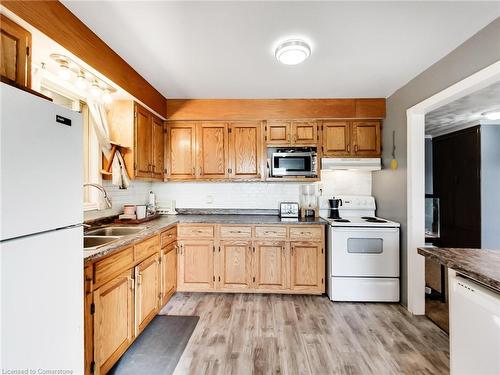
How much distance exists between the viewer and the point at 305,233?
2.82 meters

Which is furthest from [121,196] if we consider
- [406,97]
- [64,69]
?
[406,97]

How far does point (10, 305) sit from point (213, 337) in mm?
1584

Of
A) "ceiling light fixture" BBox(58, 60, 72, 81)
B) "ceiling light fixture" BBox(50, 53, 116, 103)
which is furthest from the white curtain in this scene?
"ceiling light fixture" BBox(58, 60, 72, 81)

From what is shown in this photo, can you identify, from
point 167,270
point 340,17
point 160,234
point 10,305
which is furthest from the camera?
point 167,270

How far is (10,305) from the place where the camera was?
86 cm

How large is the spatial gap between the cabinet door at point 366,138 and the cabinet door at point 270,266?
159 cm

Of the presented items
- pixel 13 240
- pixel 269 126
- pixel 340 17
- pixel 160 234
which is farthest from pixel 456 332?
pixel 269 126

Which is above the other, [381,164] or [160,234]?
[381,164]

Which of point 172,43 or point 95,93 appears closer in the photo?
point 172,43

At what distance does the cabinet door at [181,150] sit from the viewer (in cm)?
317

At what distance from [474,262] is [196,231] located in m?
2.44

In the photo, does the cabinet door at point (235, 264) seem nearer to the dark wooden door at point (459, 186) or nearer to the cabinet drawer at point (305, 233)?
the cabinet drawer at point (305, 233)

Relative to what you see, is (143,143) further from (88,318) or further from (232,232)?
(88,318)

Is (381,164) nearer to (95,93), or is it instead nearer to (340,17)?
(340,17)
